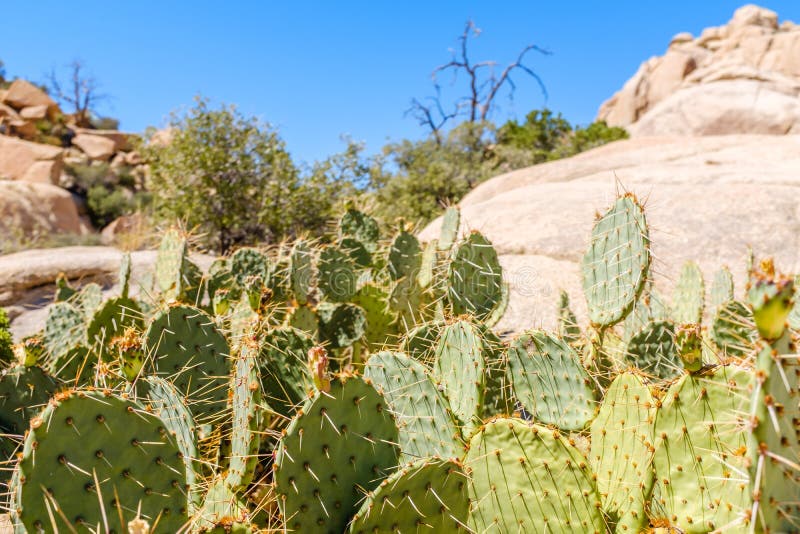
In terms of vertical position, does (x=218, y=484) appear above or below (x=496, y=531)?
above

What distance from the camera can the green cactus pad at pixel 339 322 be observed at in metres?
3.17

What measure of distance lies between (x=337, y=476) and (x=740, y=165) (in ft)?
24.3

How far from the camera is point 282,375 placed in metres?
2.14

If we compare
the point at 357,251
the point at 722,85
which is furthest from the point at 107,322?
the point at 722,85

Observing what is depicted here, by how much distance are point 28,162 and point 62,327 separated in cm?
1757

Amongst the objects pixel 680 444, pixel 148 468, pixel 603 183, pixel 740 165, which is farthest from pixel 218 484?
pixel 740 165

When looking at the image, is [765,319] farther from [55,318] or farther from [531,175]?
[531,175]

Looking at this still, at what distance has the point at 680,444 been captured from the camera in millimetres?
1555

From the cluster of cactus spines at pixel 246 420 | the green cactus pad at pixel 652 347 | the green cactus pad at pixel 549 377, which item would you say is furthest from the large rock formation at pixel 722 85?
the cluster of cactus spines at pixel 246 420

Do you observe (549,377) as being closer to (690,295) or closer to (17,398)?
(690,295)

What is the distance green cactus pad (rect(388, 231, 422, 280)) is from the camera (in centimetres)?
348

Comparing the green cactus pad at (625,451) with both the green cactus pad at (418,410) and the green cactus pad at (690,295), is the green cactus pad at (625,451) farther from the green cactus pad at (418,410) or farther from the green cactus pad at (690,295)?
the green cactus pad at (690,295)

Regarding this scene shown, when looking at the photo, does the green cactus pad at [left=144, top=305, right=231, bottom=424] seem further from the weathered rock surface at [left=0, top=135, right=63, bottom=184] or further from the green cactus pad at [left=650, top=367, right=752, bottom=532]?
the weathered rock surface at [left=0, top=135, right=63, bottom=184]

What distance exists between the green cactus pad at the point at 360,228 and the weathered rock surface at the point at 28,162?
55.1ft
